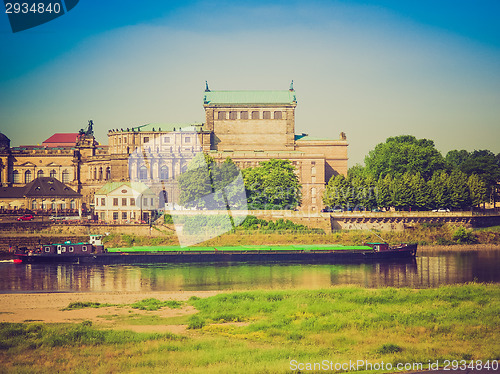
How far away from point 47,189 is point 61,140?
44.1m

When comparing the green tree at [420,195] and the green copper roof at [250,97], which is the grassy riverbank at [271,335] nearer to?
the green tree at [420,195]

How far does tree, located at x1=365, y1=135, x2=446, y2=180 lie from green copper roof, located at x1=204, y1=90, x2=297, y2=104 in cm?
2235

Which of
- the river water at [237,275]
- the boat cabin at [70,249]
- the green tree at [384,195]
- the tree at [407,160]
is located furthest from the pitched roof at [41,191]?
the tree at [407,160]

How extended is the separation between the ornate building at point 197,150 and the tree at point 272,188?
14664 millimetres

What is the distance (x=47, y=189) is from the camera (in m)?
126

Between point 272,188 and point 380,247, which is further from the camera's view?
point 272,188

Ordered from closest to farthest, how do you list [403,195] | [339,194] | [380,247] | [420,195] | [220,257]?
[220,257] → [380,247] → [339,194] → [403,195] → [420,195]

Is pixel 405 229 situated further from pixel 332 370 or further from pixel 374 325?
pixel 332 370

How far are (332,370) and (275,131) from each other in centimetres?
10688

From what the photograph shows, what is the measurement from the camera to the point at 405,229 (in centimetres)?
10650

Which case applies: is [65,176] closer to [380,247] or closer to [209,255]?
[209,255]

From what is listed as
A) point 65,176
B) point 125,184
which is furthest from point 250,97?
point 65,176

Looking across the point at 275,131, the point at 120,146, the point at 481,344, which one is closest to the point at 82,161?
the point at 120,146

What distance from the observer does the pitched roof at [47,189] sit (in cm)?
12431
